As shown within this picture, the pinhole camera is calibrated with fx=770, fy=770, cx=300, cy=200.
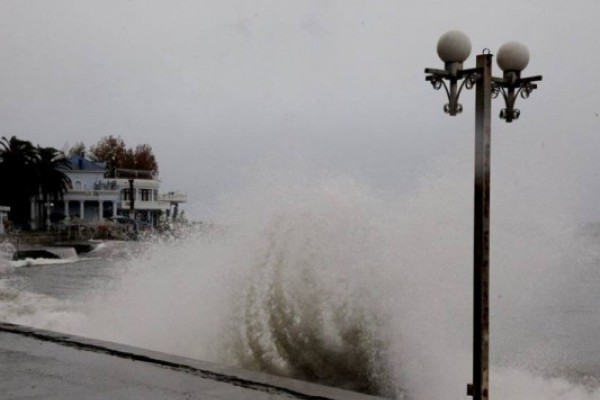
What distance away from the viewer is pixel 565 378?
600 inches

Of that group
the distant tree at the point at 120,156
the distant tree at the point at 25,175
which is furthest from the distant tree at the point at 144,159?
Answer: the distant tree at the point at 25,175

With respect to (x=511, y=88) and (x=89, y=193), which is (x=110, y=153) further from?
(x=511, y=88)

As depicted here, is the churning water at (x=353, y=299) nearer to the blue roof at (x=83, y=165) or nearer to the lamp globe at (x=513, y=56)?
the lamp globe at (x=513, y=56)

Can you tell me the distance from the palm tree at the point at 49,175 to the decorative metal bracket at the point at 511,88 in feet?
249

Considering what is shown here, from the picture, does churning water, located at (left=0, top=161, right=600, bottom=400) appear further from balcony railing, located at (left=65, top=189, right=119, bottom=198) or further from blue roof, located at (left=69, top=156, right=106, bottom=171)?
blue roof, located at (left=69, top=156, right=106, bottom=171)

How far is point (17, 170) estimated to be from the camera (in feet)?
254

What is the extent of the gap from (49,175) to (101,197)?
440 inches

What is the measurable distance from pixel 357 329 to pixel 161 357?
3866 mm

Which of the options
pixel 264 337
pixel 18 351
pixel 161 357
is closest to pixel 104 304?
pixel 264 337

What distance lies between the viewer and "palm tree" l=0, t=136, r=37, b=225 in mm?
77188

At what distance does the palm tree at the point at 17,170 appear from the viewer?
253ft

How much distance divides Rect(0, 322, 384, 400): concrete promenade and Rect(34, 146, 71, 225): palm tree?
73.4 m

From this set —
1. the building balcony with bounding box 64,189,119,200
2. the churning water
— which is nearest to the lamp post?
the churning water

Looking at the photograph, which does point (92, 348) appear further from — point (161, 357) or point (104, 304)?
point (104, 304)
